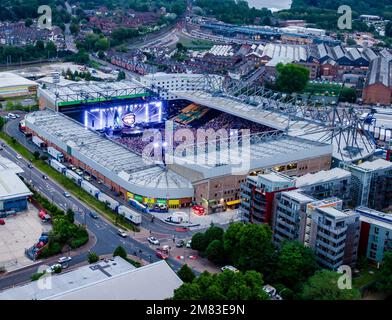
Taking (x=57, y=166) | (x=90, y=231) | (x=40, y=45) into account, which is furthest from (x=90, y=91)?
(x=40, y=45)

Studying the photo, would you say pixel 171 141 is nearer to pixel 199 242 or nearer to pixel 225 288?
pixel 199 242

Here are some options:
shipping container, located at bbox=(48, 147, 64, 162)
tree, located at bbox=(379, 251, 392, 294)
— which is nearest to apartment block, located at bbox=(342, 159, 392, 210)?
tree, located at bbox=(379, 251, 392, 294)

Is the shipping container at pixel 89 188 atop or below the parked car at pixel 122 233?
atop

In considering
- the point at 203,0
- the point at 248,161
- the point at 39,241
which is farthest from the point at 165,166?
the point at 203,0

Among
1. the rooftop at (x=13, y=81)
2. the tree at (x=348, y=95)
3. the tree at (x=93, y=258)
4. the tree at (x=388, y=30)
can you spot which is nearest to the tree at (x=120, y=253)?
the tree at (x=93, y=258)

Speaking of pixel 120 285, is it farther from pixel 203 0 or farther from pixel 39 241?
pixel 203 0

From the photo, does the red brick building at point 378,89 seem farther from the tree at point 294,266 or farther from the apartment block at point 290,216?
the tree at point 294,266

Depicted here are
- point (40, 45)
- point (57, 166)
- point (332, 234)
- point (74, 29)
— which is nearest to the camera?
point (332, 234)
